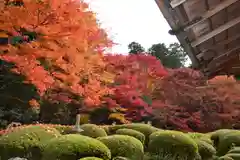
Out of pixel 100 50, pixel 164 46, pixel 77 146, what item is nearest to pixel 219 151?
pixel 77 146

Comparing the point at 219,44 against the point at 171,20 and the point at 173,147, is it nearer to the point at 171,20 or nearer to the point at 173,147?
the point at 171,20

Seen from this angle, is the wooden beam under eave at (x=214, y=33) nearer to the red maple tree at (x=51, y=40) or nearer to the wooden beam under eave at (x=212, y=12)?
the wooden beam under eave at (x=212, y=12)

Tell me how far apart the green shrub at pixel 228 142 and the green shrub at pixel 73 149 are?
3.00m

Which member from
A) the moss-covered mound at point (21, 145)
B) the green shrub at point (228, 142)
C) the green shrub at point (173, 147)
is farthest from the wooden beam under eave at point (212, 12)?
the green shrub at point (228, 142)

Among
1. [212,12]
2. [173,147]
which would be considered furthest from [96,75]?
[212,12]

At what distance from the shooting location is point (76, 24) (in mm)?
8281

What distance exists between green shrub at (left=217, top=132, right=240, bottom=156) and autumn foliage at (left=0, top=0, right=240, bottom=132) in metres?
2.44

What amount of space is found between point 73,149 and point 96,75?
22.3 ft

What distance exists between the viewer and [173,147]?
20.4 feet

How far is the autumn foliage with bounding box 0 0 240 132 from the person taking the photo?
26.1 ft

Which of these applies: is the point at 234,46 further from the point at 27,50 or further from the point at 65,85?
the point at 65,85

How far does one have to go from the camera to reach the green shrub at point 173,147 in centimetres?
621

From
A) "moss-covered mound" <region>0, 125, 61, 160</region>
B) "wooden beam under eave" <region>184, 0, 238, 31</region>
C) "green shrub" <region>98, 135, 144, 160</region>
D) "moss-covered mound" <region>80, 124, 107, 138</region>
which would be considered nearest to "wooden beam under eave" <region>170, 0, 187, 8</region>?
"wooden beam under eave" <region>184, 0, 238, 31</region>

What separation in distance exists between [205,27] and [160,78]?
28.1ft
